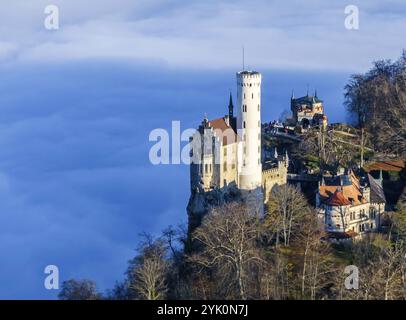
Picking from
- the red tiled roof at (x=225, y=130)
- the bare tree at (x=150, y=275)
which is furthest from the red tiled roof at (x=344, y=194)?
the bare tree at (x=150, y=275)

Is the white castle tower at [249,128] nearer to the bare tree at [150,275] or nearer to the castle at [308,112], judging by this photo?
the bare tree at [150,275]

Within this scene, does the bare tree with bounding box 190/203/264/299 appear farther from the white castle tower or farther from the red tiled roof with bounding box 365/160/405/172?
the red tiled roof with bounding box 365/160/405/172

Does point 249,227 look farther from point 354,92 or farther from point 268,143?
point 354,92

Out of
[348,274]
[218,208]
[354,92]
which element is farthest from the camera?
[354,92]

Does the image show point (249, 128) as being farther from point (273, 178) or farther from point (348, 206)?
point (348, 206)

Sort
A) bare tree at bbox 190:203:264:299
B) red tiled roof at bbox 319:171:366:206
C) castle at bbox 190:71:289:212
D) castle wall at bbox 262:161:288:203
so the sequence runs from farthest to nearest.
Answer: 1. castle wall at bbox 262:161:288:203
2. castle at bbox 190:71:289:212
3. red tiled roof at bbox 319:171:366:206
4. bare tree at bbox 190:203:264:299

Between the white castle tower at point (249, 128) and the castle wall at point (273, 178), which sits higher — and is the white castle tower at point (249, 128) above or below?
above

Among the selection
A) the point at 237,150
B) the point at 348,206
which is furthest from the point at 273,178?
the point at 348,206

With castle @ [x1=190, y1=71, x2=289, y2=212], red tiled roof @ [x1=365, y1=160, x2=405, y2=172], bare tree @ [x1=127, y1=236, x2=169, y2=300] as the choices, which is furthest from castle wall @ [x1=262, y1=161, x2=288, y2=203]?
bare tree @ [x1=127, y1=236, x2=169, y2=300]
